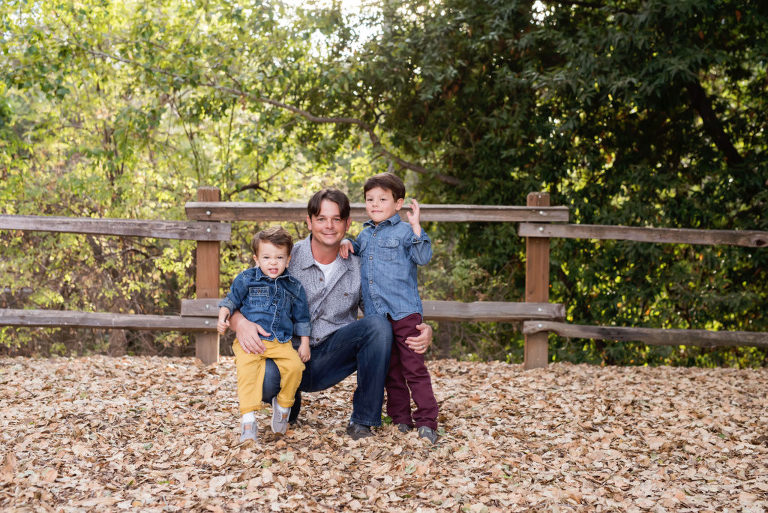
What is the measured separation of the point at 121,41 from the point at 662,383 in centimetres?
750

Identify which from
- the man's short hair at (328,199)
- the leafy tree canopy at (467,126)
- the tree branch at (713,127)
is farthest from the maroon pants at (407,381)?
the tree branch at (713,127)

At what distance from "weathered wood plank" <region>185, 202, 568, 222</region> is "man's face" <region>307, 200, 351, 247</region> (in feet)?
5.67

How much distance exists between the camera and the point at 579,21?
24.8ft

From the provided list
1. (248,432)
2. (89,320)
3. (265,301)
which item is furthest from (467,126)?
(248,432)

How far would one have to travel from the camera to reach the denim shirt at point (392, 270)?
3713mm

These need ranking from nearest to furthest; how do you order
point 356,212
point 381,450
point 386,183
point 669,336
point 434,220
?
1. point 381,450
2. point 386,183
3. point 356,212
4. point 434,220
5. point 669,336

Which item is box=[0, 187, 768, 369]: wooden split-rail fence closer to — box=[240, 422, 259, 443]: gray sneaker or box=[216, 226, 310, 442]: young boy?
box=[216, 226, 310, 442]: young boy

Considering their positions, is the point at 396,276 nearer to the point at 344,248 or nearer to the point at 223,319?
the point at 344,248

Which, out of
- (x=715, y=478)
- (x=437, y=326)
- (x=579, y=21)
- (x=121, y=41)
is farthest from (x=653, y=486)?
(x=121, y=41)

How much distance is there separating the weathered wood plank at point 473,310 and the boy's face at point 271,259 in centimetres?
218

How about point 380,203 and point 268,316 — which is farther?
point 380,203

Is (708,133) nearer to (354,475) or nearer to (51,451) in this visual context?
(354,475)

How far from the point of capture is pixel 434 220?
223 inches

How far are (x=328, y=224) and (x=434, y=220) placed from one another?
7.02ft
